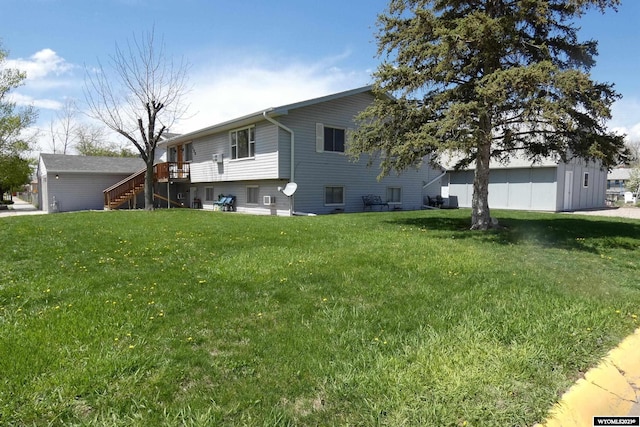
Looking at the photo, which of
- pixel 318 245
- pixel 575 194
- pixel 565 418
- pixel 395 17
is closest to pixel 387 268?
pixel 318 245

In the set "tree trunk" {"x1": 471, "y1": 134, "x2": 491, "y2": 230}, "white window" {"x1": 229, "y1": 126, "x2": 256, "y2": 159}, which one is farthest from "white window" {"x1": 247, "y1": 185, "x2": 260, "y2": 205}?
"tree trunk" {"x1": 471, "y1": 134, "x2": 491, "y2": 230}

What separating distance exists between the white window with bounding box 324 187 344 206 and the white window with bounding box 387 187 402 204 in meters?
3.07

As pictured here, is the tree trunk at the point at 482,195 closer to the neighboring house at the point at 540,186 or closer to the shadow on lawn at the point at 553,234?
the shadow on lawn at the point at 553,234

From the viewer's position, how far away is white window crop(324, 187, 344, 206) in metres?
17.2

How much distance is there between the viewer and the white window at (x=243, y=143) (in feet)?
56.2

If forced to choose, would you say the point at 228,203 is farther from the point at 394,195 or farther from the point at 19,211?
the point at 19,211

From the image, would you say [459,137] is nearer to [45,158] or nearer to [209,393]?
[209,393]

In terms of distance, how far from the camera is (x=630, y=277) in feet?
18.0

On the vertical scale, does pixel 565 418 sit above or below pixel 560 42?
below

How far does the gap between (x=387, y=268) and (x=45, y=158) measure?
1097 inches

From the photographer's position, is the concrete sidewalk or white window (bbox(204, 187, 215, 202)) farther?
the concrete sidewalk

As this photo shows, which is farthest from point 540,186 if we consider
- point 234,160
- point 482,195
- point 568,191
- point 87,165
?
point 87,165

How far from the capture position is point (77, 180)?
24.7 m

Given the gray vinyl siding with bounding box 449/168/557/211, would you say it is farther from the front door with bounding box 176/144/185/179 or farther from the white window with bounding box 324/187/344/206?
the front door with bounding box 176/144/185/179
